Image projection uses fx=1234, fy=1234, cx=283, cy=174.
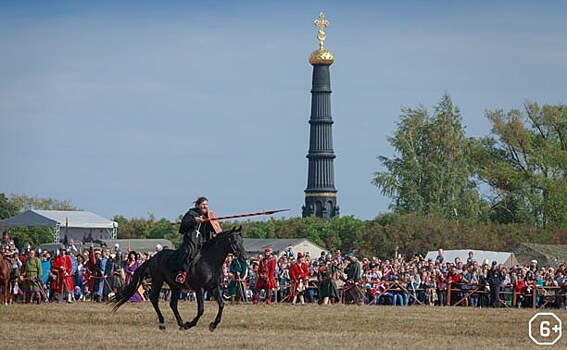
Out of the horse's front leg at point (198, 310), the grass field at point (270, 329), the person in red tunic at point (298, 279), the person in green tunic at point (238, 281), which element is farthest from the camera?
the person in red tunic at point (298, 279)

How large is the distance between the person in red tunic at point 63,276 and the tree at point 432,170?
4745 centimetres

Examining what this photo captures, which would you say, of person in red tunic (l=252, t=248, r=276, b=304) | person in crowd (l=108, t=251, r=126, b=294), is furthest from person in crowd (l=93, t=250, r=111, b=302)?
person in red tunic (l=252, t=248, r=276, b=304)

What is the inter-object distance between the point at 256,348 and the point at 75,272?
17.9 meters

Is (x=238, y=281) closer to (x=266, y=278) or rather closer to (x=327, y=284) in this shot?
(x=266, y=278)

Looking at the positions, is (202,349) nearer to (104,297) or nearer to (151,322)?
(151,322)

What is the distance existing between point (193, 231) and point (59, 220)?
54.8 m

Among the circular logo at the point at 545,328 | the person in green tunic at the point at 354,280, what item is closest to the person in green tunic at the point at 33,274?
the person in green tunic at the point at 354,280

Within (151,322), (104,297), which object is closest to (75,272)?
(104,297)

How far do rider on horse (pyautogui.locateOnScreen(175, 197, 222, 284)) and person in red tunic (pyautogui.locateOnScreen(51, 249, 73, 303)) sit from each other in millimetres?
12542

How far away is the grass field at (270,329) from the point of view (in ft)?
60.6

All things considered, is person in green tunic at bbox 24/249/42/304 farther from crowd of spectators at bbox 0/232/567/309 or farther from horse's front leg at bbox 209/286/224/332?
horse's front leg at bbox 209/286/224/332

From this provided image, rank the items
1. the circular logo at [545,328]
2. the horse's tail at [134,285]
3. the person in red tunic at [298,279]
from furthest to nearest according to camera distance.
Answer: the person in red tunic at [298,279]
the horse's tail at [134,285]
the circular logo at [545,328]

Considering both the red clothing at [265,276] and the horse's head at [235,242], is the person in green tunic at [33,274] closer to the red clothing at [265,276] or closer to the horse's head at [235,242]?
the red clothing at [265,276]

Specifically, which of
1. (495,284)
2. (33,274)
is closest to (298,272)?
(495,284)
